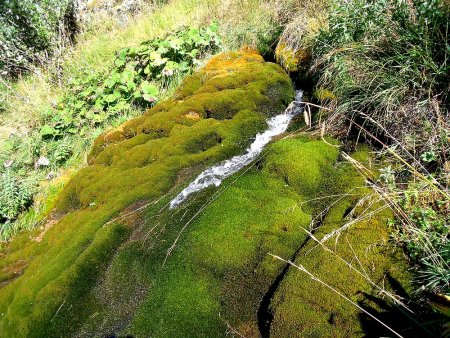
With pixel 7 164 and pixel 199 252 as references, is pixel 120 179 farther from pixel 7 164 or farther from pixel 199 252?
pixel 7 164

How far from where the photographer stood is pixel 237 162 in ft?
11.5

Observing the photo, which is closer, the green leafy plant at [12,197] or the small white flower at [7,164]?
the green leafy plant at [12,197]

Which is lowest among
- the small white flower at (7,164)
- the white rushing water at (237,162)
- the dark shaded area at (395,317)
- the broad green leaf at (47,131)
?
the small white flower at (7,164)

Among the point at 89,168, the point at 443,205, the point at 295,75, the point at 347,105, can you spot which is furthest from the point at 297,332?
the point at 295,75

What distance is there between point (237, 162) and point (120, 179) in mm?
1184

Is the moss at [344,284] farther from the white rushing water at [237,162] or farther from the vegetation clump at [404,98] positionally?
the white rushing water at [237,162]

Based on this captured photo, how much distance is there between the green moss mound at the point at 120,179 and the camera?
2.57 meters

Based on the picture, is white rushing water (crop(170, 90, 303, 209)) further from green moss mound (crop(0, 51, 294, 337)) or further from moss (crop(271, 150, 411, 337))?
moss (crop(271, 150, 411, 337))

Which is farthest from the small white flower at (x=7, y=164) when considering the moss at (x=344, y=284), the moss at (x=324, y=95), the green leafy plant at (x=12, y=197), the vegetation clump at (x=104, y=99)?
the moss at (x=344, y=284)

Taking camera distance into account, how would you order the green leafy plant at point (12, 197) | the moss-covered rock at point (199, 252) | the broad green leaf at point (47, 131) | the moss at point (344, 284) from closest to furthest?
the moss at point (344, 284), the moss-covered rock at point (199, 252), the green leafy plant at point (12, 197), the broad green leaf at point (47, 131)

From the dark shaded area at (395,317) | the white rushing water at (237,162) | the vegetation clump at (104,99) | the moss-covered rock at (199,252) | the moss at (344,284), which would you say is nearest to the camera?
the dark shaded area at (395,317)

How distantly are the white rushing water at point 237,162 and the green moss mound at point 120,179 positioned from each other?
3.8 inches

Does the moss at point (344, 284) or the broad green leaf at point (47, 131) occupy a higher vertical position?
the moss at point (344, 284)

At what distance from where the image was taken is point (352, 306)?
181 cm
